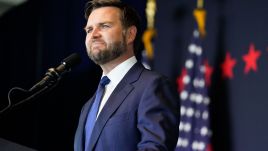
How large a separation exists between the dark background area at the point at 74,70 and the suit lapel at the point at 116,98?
90.3 inches

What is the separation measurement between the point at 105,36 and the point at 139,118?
16.8 inches

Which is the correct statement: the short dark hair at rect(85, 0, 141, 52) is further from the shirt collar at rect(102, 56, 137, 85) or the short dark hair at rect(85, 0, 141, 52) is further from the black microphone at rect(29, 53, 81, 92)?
the black microphone at rect(29, 53, 81, 92)

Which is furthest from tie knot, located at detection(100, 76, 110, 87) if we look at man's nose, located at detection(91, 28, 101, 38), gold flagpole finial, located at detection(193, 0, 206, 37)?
gold flagpole finial, located at detection(193, 0, 206, 37)

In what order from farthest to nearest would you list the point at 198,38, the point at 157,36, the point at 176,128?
1. the point at 157,36
2. the point at 198,38
3. the point at 176,128

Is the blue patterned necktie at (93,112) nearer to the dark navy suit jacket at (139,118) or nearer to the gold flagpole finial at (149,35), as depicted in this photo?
the dark navy suit jacket at (139,118)

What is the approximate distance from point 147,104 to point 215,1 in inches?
119

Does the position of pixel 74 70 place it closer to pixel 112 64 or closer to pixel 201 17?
pixel 201 17

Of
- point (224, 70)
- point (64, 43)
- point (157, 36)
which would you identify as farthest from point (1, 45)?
point (224, 70)

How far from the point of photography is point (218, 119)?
13.6ft

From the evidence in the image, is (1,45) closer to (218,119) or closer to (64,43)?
(64,43)

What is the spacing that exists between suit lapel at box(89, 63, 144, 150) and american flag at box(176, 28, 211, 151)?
85.4 inches

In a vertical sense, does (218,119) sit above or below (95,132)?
below

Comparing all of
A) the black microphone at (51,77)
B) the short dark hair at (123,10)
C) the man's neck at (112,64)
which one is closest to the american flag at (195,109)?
the short dark hair at (123,10)

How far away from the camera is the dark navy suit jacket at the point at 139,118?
1.51 metres
